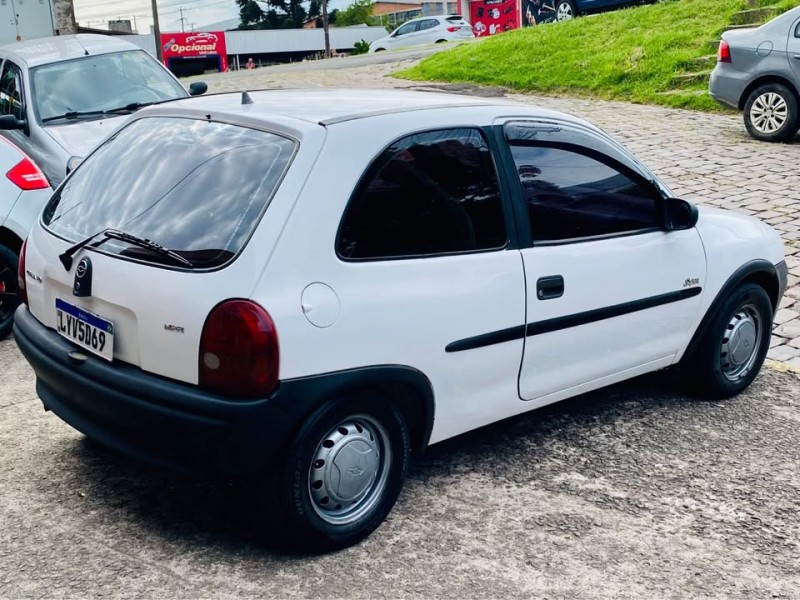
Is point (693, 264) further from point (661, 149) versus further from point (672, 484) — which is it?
point (661, 149)

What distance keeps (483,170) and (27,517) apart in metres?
2.28

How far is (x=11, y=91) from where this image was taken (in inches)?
373

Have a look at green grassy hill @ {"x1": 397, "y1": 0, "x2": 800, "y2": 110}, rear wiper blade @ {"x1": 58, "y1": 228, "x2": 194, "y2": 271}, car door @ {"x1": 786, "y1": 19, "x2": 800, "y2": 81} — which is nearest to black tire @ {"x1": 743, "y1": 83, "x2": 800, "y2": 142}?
car door @ {"x1": 786, "y1": 19, "x2": 800, "y2": 81}

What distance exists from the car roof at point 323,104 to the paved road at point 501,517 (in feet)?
4.82

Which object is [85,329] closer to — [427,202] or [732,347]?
[427,202]

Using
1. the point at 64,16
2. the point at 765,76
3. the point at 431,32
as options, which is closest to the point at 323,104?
the point at 765,76

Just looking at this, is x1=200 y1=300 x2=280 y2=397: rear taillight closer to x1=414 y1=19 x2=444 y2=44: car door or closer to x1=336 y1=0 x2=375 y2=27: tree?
x1=414 y1=19 x2=444 y2=44: car door

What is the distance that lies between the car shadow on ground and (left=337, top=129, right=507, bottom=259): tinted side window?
1026 mm

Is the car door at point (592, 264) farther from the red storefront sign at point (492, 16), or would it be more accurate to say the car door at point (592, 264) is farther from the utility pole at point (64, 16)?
the red storefront sign at point (492, 16)

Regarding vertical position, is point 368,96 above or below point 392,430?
above

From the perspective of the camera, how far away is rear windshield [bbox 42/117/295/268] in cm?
346

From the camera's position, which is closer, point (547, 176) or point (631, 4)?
point (547, 176)

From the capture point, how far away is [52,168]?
8.22 m

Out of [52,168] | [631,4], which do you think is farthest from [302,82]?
[52,168]
